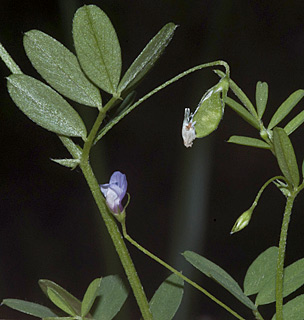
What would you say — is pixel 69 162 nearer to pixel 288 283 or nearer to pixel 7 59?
pixel 7 59

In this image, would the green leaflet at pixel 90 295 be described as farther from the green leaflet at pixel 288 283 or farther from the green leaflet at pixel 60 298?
the green leaflet at pixel 288 283

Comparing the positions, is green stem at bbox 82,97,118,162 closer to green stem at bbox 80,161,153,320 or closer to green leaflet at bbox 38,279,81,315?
green stem at bbox 80,161,153,320

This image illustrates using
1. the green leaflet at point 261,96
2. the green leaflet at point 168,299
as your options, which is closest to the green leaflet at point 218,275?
the green leaflet at point 168,299

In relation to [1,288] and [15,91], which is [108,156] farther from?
[15,91]

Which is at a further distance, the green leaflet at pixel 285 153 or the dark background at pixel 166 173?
the dark background at pixel 166 173

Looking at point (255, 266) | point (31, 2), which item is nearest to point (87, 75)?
point (255, 266)

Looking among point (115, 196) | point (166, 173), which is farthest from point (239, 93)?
point (166, 173)
